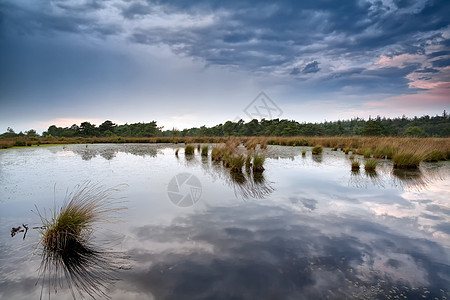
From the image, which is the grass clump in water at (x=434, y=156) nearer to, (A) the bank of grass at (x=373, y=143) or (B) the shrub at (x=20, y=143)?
(A) the bank of grass at (x=373, y=143)

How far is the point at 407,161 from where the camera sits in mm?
10047

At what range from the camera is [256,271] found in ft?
8.93

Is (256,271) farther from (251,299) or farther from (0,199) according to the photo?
(0,199)

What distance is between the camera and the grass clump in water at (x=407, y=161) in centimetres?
1001

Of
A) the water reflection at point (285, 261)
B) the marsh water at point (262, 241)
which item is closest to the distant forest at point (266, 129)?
the marsh water at point (262, 241)

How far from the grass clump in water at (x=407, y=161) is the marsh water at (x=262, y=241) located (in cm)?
325

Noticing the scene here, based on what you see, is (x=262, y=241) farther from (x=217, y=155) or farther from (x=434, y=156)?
(x=434, y=156)

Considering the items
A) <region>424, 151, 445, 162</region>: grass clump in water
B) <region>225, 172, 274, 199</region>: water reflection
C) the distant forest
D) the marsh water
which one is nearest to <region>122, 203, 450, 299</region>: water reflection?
the marsh water

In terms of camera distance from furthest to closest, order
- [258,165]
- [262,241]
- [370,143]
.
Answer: [370,143] < [258,165] < [262,241]

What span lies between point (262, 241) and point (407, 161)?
9655 millimetres

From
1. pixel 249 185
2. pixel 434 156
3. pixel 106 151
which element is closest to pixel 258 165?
pixel 249 185

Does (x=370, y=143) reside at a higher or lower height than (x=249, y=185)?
higher

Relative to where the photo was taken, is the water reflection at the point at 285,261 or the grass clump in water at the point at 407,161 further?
the grass clump in water at the point at 407,161

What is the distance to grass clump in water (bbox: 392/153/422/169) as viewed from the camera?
10008 millimetres
